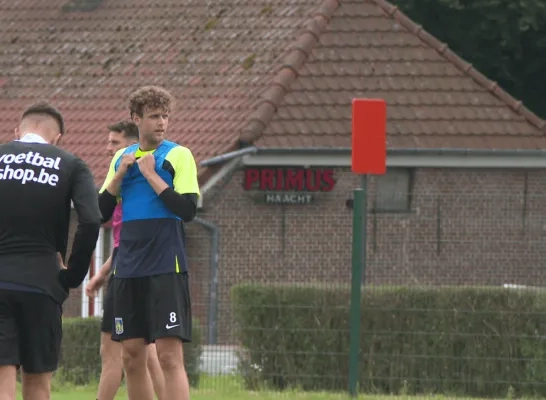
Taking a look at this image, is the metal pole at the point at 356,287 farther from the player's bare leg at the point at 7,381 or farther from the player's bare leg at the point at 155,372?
the player's bare leg at the point at 7,381

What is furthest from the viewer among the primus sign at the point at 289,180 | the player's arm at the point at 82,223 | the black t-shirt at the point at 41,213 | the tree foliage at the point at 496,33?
the tree foliage at the point at 496,33

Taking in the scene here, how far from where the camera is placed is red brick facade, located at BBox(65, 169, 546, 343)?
1677cm

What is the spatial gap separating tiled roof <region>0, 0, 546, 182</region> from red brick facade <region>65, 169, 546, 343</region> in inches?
30.8

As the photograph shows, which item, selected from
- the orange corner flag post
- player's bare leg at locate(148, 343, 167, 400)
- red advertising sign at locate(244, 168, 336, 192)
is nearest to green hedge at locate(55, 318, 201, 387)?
the orange corner flag post

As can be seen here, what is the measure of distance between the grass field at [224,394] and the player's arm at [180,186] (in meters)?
4.37

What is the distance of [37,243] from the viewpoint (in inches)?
299

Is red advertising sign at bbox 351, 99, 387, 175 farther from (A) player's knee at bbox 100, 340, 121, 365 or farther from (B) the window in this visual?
(B) the window

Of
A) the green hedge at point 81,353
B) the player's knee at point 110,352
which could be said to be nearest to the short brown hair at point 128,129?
the player's knee at point 110,352

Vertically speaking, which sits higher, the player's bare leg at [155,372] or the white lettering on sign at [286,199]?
the white lettering on sign at [286,199]

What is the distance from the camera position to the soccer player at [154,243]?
27.6 ft

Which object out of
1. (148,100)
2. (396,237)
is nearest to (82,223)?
(148,100)

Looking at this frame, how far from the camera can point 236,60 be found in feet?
87.1

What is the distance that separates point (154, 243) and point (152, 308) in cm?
35

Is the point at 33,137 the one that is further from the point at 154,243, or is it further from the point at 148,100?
the point at 154,243
